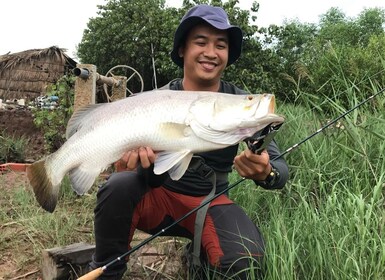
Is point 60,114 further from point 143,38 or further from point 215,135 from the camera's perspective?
point 143,38

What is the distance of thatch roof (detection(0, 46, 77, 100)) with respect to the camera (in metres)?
16.9

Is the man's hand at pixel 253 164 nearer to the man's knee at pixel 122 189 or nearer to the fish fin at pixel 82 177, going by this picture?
the man's knee at pixel 122 189

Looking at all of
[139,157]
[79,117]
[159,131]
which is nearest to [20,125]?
[79,117]

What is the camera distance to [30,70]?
56.4 ft

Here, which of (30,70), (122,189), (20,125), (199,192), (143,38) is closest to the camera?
(122,189)

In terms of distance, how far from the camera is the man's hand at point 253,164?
2.20 m

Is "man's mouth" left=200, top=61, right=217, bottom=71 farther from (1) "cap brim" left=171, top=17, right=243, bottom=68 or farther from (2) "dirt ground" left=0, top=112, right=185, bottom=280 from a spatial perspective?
(2) "dirt ground" left=0, top=112, right=185, bottom=280

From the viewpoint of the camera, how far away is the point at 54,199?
94.4 inches

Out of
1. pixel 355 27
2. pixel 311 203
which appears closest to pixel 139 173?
pixel 311 203

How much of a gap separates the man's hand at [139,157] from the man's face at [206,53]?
27.5 inches

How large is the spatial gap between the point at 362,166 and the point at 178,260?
1.35 metres

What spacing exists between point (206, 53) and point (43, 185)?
1137mm

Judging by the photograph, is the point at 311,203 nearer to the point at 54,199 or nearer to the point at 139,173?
the point at 139,173

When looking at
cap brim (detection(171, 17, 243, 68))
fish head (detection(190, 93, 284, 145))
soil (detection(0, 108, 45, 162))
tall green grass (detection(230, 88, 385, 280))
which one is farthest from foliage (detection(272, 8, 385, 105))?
soil (detection(0, 108, 45, 162))
